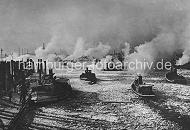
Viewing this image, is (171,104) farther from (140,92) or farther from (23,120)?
(23,120)

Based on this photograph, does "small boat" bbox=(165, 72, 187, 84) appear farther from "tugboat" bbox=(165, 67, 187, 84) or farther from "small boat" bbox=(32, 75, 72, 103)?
"small boat" bbox=(32, 75, 72, 103)

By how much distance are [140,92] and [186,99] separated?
541 centimetres

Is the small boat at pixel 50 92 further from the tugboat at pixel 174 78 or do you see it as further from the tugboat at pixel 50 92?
the tugboat at pixel 174 78

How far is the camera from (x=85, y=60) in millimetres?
100000

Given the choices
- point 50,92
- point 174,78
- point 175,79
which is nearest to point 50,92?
point 50,92

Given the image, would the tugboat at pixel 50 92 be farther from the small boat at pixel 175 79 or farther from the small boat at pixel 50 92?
the small boat at pixel 175 79

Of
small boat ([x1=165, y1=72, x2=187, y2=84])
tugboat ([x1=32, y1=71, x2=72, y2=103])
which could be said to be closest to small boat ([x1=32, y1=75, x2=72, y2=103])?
tugboat ([x1=32, y1=71, x2=72, y2=103])

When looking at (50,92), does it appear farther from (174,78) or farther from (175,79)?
(174,78)

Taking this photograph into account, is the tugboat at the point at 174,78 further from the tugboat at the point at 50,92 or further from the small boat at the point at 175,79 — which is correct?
the tugboat at the point at 50,92

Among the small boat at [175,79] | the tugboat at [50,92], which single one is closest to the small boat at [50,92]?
the tugboat at [50,92]

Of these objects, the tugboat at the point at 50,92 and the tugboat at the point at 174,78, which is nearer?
the tugboat at the point at 50,92

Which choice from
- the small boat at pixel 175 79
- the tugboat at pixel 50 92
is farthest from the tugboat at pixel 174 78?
the tugboat at pixel 50 92

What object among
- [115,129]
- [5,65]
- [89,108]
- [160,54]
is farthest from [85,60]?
[115,129]

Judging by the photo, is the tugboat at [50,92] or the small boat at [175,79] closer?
the tugboat at [50,92]
